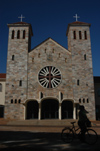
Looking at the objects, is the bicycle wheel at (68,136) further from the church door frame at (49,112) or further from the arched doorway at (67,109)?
the arched doorway at (67,109)

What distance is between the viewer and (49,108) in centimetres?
2552

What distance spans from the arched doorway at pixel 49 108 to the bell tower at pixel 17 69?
3404 millimetres

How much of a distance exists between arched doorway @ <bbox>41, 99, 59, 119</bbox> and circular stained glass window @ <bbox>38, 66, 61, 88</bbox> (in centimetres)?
269

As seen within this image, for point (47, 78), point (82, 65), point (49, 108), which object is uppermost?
point (82, 65)

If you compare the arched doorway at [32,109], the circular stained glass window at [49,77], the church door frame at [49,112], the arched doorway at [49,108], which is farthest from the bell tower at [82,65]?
the arched doorway at [32,109]

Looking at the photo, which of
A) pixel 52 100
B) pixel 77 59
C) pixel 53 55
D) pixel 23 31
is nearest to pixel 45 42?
pixel 53 55

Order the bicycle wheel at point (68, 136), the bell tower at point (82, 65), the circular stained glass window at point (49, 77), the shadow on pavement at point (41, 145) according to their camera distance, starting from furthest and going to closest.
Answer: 1. the circular stained glass window at point (49, 77)
2. the bell tower at point (82, 65)
3. the bicycle wheel at point (68, 136)
4. the shadow on pavement at point (41, 145)

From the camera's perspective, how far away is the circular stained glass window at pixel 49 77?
26.3m

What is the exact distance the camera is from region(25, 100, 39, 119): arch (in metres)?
25.2

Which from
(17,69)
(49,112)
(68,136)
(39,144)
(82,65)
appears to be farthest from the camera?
(82,65)

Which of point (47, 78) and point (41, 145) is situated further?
point (47, 78)

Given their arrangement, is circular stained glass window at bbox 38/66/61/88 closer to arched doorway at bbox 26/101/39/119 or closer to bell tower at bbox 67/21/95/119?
bell tower at bbox 67/21/95/119

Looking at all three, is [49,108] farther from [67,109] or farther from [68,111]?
[68,111]

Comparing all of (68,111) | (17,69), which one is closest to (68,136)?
(68,111)
